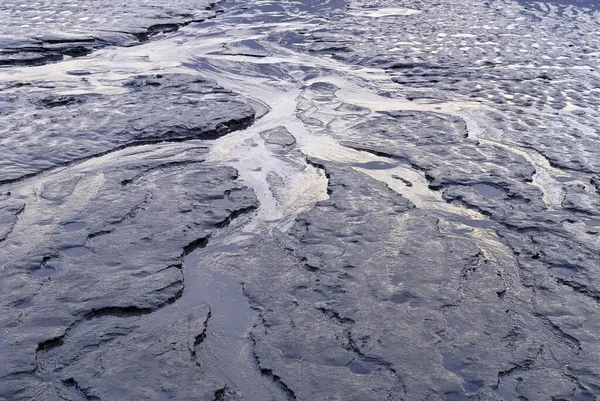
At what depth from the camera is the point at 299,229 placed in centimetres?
370

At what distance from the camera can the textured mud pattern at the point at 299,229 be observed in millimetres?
2650

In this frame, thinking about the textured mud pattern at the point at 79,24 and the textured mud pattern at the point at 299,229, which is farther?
the textured mud pattern at the point at 79,24

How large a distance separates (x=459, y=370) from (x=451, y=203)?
1540 millimetres

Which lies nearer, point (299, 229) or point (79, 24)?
point (299, 229)

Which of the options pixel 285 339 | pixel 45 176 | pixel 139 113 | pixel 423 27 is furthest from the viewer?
pixel 423 27

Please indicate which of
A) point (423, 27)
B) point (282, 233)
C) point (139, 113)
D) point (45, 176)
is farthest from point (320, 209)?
point (423, 27)

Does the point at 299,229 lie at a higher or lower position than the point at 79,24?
higher

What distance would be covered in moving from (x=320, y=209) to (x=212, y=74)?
3092 mm

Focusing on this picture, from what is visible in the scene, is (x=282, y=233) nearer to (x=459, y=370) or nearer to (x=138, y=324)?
(x=138, y=324)

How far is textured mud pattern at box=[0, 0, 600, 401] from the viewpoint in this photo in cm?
265

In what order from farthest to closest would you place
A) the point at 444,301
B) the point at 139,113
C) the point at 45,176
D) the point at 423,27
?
the point at 423,27
the point at 139,113
the point at 45,176
the point at 444,301

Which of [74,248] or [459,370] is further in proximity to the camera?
[74,248]

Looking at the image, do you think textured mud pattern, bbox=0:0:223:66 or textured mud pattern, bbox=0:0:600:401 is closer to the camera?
textured mud pattern, bbox=0:0:600:401

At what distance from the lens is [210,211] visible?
12.7 ft
